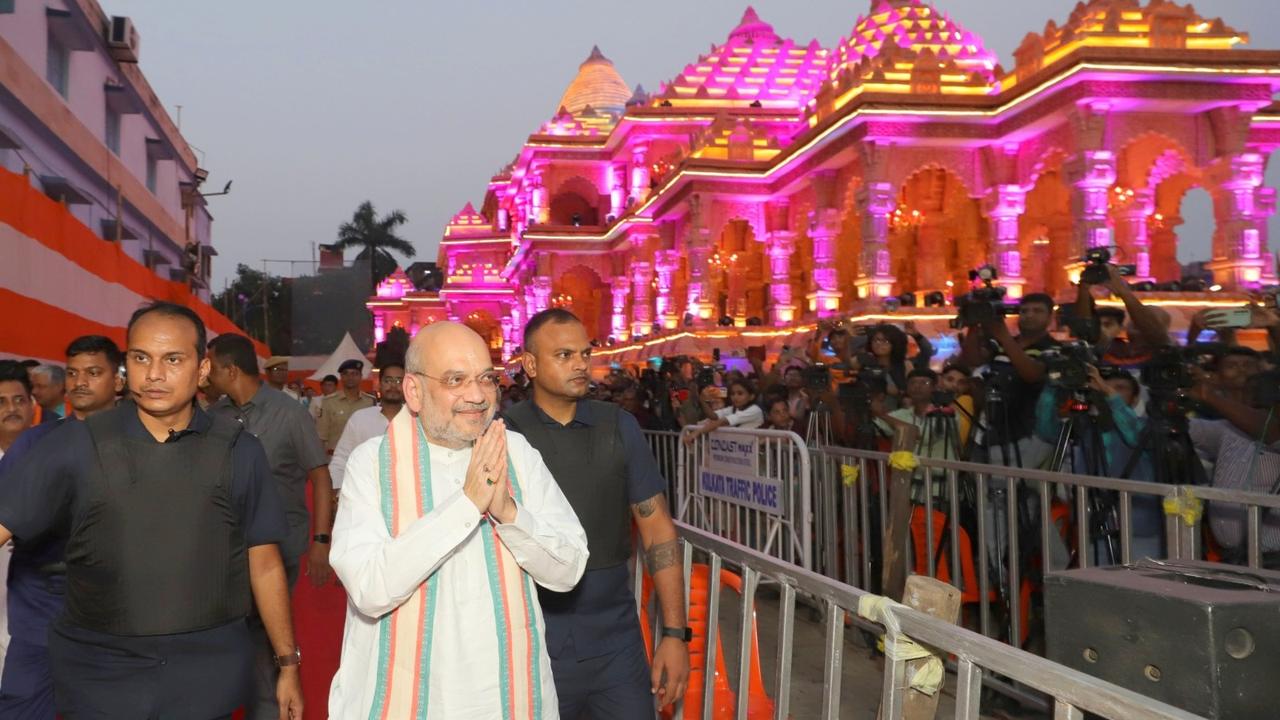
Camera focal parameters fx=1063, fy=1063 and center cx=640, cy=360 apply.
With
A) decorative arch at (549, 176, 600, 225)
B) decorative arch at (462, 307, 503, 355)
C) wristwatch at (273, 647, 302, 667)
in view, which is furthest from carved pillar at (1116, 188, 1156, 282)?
decorative arch at (462, 307, 503, 355)

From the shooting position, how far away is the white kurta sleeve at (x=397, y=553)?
243cm

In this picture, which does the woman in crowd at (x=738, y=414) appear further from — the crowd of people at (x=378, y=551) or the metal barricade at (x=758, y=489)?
the crowd of people at (x=378, y=551)

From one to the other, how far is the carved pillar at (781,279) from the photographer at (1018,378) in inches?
735

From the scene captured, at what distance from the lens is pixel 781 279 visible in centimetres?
2548

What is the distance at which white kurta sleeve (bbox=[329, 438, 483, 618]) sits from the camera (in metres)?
2.43

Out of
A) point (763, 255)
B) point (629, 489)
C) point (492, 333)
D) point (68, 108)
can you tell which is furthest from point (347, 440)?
point (492, 333)

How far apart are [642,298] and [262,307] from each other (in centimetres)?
4664

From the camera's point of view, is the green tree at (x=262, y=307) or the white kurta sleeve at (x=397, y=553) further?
the green tree at (x=262, y=307)

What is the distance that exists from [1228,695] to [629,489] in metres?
1.87

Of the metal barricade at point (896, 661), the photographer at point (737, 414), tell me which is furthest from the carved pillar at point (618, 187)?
the metal barricade at point (896, 661)

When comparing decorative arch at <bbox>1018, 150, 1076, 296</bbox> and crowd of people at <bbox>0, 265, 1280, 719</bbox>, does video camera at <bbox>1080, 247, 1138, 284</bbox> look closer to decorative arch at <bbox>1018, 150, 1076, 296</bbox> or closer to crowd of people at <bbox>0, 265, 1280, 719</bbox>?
crowd of people at <bbox>0, 265, 1280, 719</bbox>

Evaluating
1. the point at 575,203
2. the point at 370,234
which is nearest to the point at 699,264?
the point at 575,203

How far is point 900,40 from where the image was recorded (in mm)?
23641

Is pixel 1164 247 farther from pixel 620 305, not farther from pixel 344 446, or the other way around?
pixel 344 446
